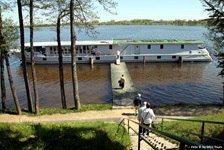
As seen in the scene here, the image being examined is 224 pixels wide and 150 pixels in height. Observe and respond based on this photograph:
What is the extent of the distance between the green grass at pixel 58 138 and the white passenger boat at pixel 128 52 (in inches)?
1117

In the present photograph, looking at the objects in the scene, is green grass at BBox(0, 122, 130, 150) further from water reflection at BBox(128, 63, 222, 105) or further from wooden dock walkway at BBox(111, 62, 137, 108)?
water reflection at BBox(128, 63, 222, 105)

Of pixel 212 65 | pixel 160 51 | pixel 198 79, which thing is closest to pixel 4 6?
pixel 198 79

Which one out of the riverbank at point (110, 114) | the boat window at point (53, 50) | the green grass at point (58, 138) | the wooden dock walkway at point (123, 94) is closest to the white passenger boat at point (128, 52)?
the boat window at point (53, 50)

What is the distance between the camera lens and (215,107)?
16281mm

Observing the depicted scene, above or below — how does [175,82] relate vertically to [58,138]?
below

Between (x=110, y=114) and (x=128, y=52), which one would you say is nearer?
(x=110, y=114)

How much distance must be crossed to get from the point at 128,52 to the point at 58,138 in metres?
30.6

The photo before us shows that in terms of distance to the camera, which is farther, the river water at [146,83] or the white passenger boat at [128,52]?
the white passenger boat at [128,52]

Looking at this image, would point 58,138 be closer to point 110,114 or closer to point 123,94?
point 110,114

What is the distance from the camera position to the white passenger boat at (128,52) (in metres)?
36.7

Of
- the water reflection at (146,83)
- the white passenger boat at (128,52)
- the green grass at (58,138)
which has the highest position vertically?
the white passenger boat at (128,52)

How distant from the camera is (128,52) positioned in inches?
1465

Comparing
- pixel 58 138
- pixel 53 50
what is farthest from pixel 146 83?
pixel 58 138

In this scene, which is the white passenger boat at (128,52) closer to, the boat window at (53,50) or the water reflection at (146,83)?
the boat window at (53,50)
